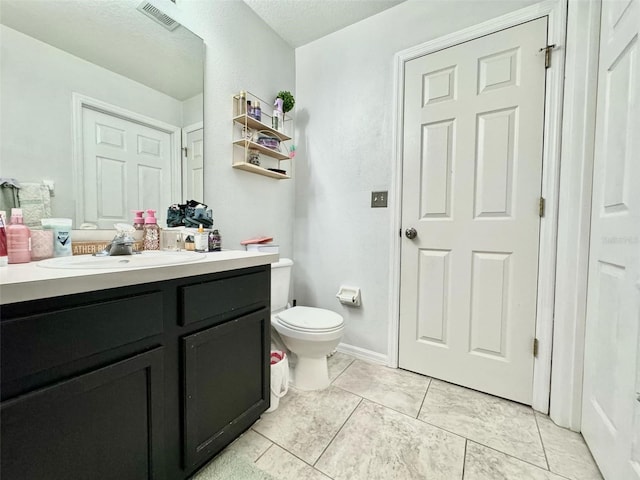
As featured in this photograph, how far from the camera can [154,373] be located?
799 millimetres

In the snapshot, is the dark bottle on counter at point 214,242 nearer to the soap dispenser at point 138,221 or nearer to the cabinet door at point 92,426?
the soap dispenser at point 138,221

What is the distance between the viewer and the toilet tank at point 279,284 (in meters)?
1.72

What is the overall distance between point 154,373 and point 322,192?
5.23ft

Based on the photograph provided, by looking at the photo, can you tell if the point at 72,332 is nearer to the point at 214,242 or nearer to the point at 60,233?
the point at 60,233

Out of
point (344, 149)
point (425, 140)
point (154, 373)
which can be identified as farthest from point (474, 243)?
point (154, 373)

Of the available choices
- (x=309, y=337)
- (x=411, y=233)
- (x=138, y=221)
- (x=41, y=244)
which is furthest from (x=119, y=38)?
(x=411, y=233)

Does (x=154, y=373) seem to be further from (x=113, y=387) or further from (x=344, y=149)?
(x=344, y=149)

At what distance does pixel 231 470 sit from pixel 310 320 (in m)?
0.74

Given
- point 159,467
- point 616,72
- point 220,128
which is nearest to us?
point 159,467

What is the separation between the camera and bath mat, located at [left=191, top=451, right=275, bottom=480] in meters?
1.00

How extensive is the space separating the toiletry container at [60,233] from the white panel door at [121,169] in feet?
0.51

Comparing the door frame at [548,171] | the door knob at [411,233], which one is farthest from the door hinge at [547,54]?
the door knob at [411,233]

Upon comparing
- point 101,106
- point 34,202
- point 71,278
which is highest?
point 101,106

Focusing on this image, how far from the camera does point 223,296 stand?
1000 mm
